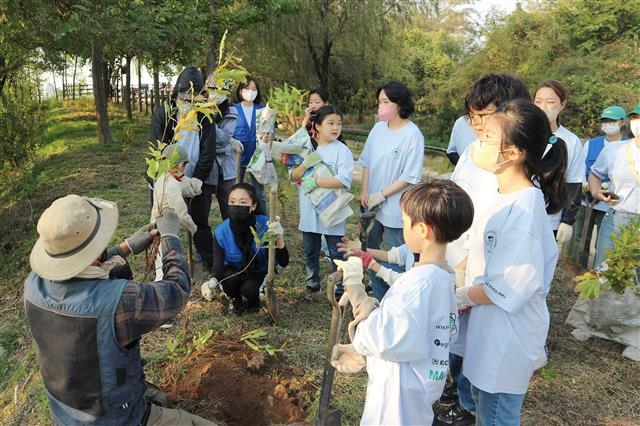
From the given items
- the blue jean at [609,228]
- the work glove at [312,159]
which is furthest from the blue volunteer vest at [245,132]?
the blue jean at [609,228]

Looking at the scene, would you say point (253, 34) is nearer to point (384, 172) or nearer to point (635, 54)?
point (635, 54)

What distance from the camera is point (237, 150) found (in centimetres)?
480

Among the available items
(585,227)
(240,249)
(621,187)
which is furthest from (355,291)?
(585,227)

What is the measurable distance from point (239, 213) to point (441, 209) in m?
2.27

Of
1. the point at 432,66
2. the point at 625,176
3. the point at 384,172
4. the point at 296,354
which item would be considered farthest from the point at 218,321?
the point at 432,66

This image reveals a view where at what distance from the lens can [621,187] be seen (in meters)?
3.98

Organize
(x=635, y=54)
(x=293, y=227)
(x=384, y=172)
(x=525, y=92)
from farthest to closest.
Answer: (x=635, y=54) → (x=293, y=227) → (x=384, y=172) → (x=525, y=92)

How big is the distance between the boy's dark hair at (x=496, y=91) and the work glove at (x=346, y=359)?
1.46 m

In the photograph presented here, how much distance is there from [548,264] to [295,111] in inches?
118

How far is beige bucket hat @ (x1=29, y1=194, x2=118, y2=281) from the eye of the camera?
1.95 m

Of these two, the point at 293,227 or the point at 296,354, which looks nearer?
the point at 296,354

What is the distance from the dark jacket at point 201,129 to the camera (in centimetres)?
404

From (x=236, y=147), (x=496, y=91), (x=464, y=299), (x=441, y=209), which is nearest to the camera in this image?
(x=441, y=209)

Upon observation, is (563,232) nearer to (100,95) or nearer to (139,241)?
(139,241)
